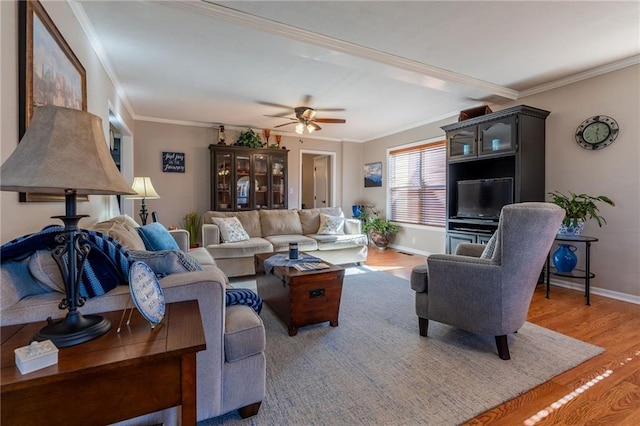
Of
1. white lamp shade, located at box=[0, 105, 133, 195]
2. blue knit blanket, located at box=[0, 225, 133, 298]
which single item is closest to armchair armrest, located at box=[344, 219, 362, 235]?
blue knit blanket, located at box=[0, 225, 133, 298]

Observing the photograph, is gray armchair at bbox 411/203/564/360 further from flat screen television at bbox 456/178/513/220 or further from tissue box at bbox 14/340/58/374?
tissue box at bbox 14/340/58/374

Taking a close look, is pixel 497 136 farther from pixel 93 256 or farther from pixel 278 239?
pixel 93 256

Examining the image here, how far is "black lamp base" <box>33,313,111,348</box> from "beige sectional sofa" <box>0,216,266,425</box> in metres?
0.17

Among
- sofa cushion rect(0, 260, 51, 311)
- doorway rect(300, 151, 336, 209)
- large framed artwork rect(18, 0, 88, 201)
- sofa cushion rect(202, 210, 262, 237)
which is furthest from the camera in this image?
doorway rect(300, 151, 336, 209)

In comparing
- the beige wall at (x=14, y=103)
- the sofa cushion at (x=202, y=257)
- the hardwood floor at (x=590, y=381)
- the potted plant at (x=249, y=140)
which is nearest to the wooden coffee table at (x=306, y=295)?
the sofa cushion at (x=202, y=257)

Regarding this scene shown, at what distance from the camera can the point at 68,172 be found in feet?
2.87

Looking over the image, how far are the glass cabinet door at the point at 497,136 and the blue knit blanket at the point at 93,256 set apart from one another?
3.98 meters

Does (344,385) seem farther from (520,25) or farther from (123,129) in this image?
(123,129)

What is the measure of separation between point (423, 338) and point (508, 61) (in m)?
2.87

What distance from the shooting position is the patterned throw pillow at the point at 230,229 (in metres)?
4.13

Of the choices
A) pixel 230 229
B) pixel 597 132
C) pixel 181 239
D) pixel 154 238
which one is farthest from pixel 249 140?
pixel 597 132

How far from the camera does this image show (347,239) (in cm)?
457

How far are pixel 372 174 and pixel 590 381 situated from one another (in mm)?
5354

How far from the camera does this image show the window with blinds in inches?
209
